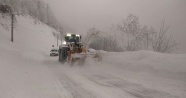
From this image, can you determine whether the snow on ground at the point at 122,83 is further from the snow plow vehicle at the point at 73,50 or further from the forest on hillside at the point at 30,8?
the forest on hillside at the point at 30,8

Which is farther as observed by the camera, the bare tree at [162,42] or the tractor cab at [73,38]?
the bare tree at [162,42]

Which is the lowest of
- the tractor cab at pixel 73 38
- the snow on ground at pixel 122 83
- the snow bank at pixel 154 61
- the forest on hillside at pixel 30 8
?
the snow on ground at pixel 122 83

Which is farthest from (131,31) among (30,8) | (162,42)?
(30,8)

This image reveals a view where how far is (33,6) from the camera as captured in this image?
3821 inches

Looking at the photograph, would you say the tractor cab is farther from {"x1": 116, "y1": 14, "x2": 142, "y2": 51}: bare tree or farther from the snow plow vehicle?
{"x1": 116, "y1": 14, "x2": 142, "y2": 51}: bare tree

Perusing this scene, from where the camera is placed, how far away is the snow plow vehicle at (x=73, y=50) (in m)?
15.8

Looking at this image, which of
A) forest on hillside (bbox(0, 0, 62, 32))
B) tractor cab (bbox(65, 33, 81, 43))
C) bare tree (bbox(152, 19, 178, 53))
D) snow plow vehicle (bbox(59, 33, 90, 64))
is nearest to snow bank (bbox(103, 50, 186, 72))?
snow plow vehicle (bbox(59, 33, 90, 64))

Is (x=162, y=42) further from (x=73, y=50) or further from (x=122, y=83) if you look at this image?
(x=122, y=83)

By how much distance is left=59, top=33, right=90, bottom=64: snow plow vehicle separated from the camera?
51.9 ft

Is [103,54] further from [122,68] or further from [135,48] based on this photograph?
[135,48]

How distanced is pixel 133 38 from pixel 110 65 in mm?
17024

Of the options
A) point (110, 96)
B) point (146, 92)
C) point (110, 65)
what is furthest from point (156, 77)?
point (110, 65)

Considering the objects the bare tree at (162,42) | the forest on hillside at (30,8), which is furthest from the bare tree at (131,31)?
the forest on hillside at (30,8)

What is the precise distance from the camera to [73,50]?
17.4 meters
